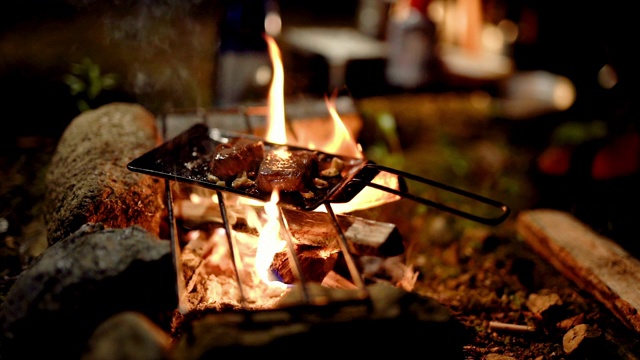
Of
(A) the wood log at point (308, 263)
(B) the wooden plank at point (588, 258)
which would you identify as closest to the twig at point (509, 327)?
(B) the wooden plank at point (588, 258)

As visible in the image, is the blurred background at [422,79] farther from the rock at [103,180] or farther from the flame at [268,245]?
the flame at [268,245]

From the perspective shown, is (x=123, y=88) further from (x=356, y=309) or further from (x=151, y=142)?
(x=356, y=309)

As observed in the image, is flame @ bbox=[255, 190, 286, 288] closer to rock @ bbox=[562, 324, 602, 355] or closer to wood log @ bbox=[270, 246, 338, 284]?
wood log @ bbox=[270, 246, 338, 284]

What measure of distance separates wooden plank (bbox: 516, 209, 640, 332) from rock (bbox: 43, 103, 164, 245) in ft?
12.7

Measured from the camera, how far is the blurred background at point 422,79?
20.0ft

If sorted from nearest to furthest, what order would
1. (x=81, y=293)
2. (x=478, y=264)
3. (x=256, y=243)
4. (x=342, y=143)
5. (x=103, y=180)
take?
(x=81, y=293), (x=103, y=180), (x=256, y=243), (x=342, y=143), (x=478, y=264)

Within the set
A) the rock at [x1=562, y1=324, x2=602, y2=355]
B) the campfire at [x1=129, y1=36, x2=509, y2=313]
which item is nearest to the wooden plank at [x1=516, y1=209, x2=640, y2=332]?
the rock at [x1=562, y1=324, x2=602, y2=355]

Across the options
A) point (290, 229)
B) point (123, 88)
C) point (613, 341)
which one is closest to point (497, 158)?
point (613, 341)

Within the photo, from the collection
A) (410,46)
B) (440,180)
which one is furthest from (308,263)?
(410,46)

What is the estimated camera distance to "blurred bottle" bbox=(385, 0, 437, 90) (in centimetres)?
777

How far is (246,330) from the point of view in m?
2.39

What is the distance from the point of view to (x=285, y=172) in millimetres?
3340

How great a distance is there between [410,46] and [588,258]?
5112 millimetres

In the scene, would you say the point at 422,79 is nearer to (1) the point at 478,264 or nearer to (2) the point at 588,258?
(1) the point at 478,264
